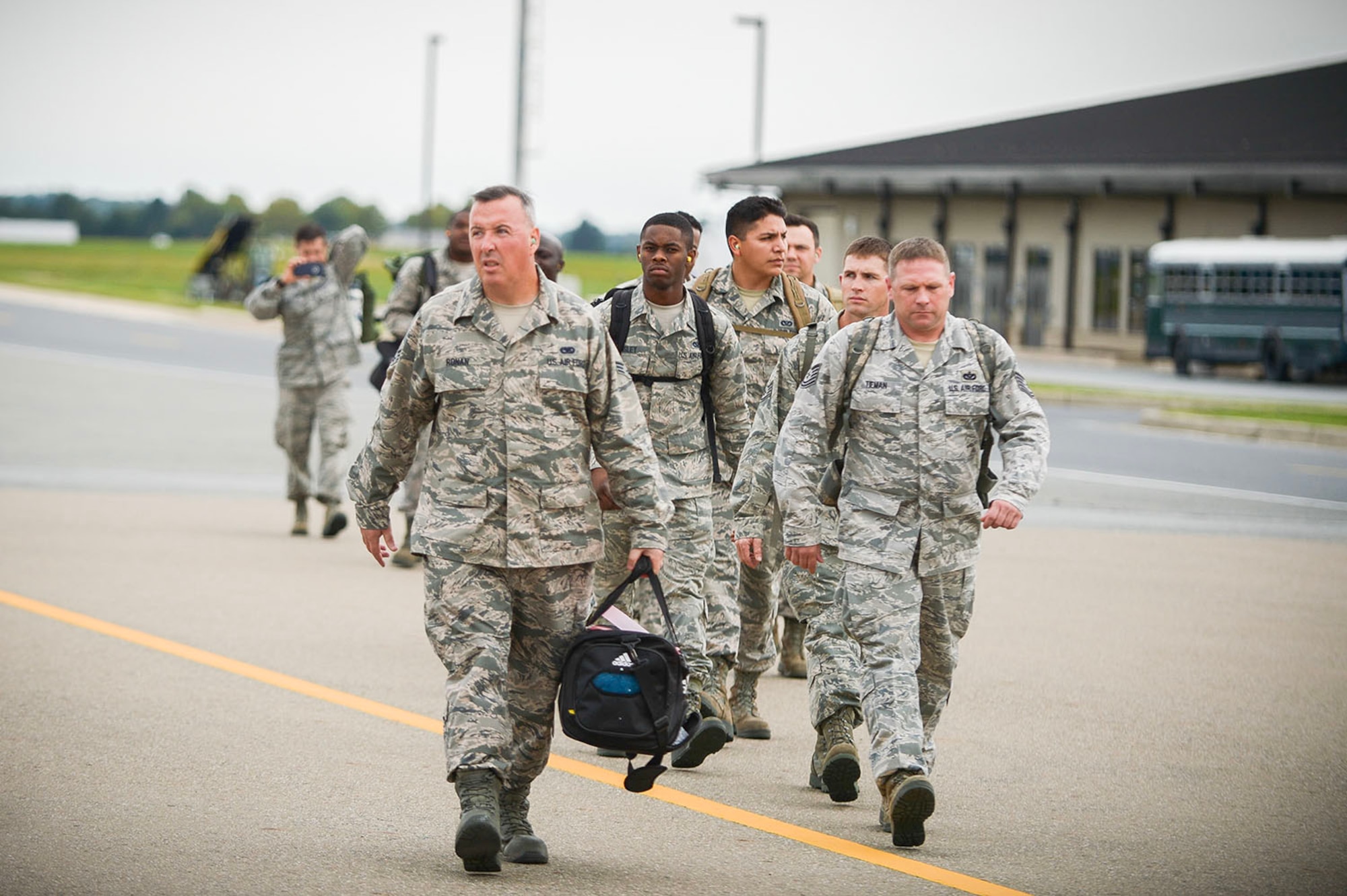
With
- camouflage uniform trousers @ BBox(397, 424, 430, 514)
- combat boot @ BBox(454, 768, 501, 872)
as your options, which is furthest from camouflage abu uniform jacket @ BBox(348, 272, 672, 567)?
camouflage uniform trousers @ BBox(397, 424, 430, 514)

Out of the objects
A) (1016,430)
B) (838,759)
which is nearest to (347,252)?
(838,759)

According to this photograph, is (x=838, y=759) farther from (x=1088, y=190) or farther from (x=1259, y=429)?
(x=1088, y=190)

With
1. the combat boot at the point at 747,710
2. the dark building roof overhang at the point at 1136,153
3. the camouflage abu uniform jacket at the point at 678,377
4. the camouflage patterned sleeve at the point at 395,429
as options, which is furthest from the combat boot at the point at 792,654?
the dark building roof overhang at the point at 1136,153

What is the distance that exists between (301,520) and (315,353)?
4.21 feet

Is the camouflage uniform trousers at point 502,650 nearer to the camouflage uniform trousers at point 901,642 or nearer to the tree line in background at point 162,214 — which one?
the camouflage uniform trousers at point 901,642

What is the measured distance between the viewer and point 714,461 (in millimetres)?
7355

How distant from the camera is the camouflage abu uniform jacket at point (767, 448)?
6801 mm

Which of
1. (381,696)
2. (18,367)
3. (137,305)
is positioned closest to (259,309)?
(381,696)

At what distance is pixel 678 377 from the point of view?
7117mm

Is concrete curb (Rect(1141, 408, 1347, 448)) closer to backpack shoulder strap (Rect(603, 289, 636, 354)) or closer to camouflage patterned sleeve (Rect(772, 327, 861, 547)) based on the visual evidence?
backpack shoulder strap (Rect(603, 289, 636, 354))

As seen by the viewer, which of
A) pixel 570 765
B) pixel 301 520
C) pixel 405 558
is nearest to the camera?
pixel 570 765

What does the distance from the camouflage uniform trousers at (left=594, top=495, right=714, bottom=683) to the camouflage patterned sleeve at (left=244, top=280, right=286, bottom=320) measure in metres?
5.97

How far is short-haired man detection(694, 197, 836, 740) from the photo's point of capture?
24.9 ft

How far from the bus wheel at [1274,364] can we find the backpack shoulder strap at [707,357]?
28060 mm
